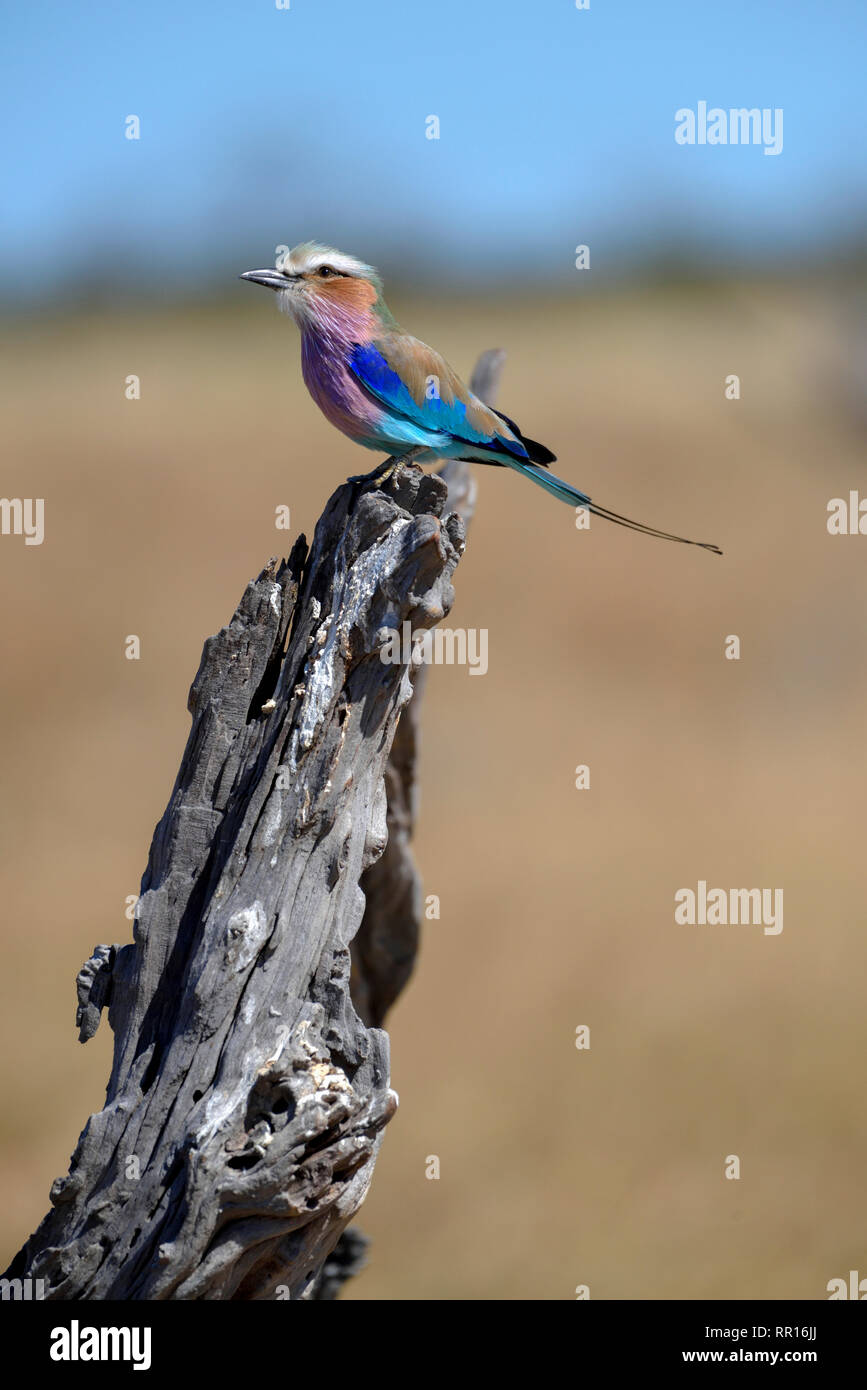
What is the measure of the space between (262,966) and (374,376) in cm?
229

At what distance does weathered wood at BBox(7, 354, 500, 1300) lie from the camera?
10.6 feet

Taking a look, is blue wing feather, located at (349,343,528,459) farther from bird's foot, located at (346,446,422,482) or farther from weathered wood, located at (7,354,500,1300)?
weathered wood, located at (7,354,500,1300)

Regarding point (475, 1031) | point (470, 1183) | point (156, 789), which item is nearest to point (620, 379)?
point (156, 789)

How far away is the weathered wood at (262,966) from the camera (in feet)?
10.6

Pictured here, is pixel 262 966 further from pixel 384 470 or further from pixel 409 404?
pixel 409 404

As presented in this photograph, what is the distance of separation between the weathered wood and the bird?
1.71 feet

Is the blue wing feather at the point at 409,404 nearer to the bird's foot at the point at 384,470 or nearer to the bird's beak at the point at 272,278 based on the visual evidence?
the bird's foot at the point at 384,470

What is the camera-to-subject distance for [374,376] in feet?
15.6

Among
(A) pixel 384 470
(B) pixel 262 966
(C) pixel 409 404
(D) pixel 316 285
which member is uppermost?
(D) pixel 316 285

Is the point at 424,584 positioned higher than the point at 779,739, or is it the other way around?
the point at 779,739

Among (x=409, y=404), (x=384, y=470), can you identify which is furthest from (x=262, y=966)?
(x=409, y=404)

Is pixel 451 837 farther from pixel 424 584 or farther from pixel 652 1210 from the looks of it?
pixel 424 584
